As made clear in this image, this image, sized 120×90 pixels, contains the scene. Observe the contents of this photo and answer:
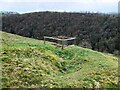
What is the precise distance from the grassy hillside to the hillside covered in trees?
17.5 metres

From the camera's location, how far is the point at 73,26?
44.7 meters

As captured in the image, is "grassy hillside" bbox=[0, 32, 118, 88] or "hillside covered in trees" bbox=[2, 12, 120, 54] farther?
"hillside covered in trees" bbox=[2, 12, 120, 54]

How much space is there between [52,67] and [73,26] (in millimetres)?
30228

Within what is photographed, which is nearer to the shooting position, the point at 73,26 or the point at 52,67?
the point at 52,67

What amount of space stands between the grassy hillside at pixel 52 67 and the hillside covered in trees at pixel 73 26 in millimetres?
17521

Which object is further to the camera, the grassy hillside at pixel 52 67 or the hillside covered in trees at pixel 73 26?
the hillside covered in trees at pixel 73 26

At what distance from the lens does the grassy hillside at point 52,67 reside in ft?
40.8

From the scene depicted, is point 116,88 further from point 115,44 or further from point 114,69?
point 115,44

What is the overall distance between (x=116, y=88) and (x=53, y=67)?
3.17 m

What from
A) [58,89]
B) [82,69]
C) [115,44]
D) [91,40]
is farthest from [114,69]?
[91,40]

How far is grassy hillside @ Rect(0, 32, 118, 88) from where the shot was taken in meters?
12.4

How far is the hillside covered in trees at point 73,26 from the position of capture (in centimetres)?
3678

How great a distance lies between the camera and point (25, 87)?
11930 mm

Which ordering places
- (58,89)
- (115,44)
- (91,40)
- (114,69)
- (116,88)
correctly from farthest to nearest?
(91,40), (115,44), (114,69), (116,88), (58,89)
